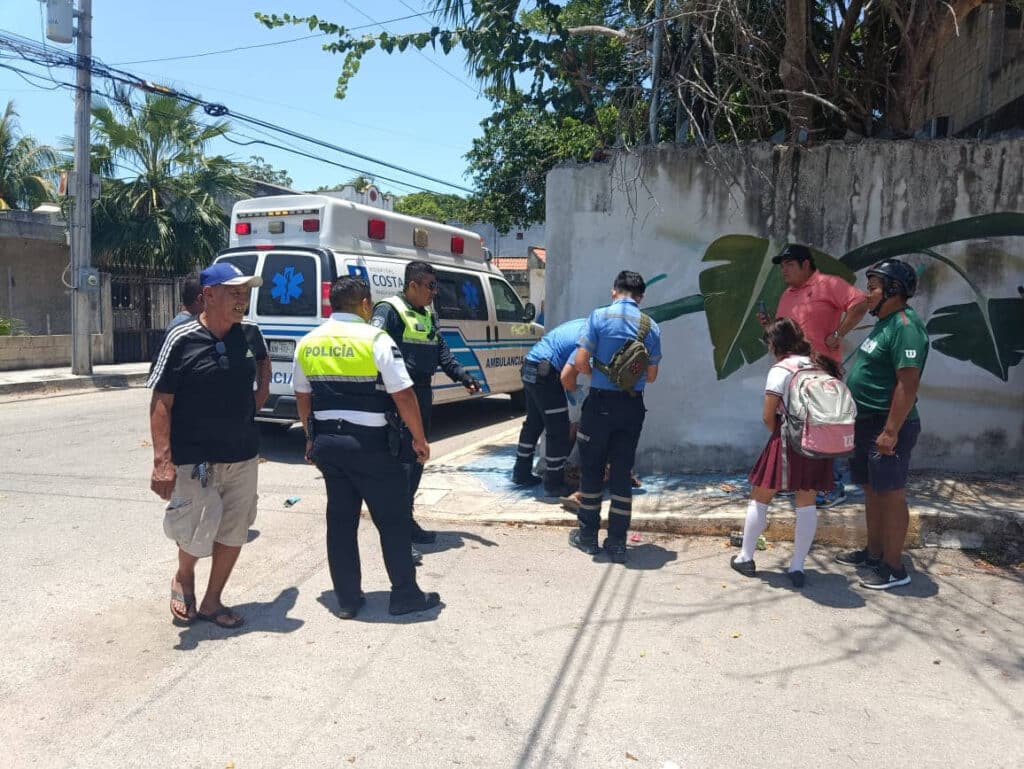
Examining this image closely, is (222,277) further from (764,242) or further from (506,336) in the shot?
(506,336)

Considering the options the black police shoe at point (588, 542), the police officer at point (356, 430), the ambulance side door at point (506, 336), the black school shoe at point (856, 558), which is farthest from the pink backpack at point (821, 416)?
the ambulance side door at point (506, 336)

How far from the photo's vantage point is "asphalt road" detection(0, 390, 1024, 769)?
3.01m

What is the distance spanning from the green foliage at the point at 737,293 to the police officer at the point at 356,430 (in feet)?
11.4

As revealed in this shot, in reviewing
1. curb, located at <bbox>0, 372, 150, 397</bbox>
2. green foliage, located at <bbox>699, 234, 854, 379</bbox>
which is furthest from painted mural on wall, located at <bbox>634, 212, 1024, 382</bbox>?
curb, located at <bbox>0, 372, 150, 397</bbox>

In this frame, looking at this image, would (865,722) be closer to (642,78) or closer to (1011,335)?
(1011,335)

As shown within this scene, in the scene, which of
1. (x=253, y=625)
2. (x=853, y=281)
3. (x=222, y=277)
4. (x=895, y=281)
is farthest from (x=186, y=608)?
(x=853, y=281)

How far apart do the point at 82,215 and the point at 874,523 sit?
568 inches

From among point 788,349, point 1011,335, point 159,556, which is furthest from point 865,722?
point 1011,335

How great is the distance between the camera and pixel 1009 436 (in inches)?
257

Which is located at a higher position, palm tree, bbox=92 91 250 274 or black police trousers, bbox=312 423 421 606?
palm tree, bbox=92 91 250 274

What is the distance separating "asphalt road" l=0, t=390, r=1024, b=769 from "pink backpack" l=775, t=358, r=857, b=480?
0.86 m

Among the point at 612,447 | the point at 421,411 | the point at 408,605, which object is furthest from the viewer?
the point at 421,411

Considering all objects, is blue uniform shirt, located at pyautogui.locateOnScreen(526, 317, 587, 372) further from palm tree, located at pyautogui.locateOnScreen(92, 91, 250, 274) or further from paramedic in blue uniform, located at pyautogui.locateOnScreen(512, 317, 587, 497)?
palm tree, located at pyautogui.locateOnScreen(92, 91, 250, 274)

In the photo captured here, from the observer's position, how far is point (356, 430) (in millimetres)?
→ 4070
